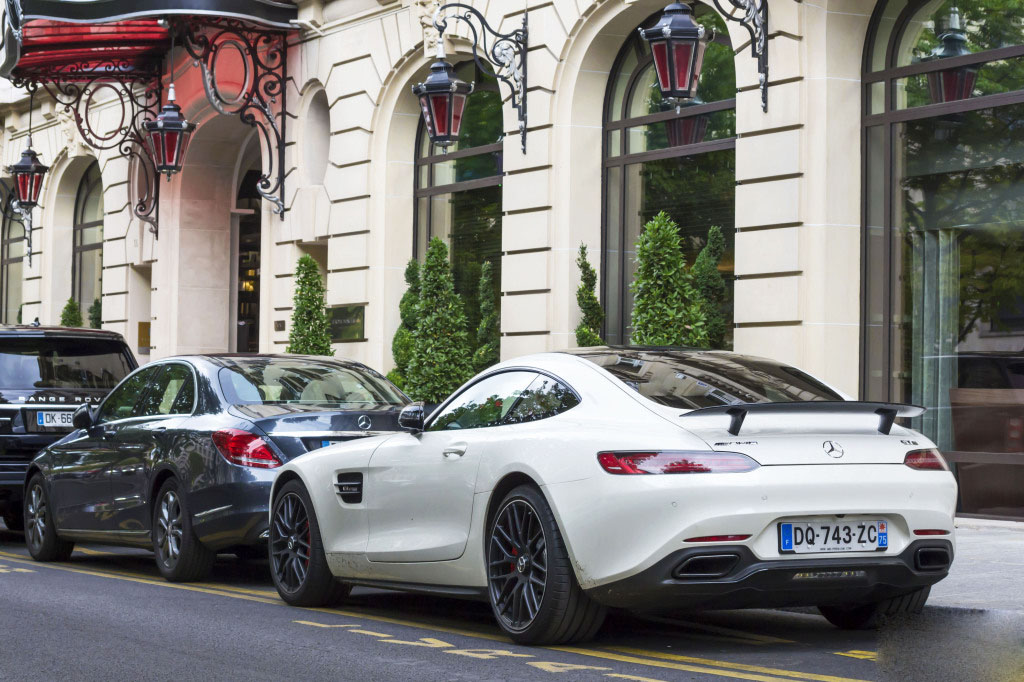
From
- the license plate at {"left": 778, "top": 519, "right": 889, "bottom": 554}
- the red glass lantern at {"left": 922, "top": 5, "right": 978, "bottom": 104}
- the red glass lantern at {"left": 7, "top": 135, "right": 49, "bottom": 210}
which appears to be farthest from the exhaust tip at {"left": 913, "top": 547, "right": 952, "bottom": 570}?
the red glass lantern at {"left": 7, "top": 135, "right": 49, "bottom": 210}

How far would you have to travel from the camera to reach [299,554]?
30.2 ft

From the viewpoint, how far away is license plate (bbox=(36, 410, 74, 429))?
1360cm

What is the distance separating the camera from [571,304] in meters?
17.8

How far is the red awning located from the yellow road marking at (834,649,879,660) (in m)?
19.0

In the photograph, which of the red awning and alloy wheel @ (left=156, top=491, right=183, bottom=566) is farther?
the red awning

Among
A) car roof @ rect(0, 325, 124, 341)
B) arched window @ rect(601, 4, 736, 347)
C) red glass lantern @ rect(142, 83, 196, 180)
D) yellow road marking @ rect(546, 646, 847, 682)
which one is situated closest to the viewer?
yellow road marking @ rect(546, 646, 847, 682)

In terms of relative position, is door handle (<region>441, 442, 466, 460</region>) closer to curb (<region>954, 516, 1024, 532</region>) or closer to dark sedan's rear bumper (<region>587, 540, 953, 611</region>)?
dark sedan's rear bumper (<region>587, 540, 953, 611</region>)

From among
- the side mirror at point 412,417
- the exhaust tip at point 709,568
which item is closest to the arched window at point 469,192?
the side mirror at point 412,417

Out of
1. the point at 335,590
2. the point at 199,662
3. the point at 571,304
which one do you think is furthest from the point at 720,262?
the point at 199,662

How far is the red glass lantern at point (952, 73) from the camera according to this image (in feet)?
45.7

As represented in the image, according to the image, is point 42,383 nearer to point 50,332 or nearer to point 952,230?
point 50,332

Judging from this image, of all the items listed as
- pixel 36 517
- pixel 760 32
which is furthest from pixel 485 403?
pixel 760 32

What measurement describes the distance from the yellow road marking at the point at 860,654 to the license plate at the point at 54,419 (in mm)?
8319

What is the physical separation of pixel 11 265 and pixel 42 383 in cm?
2185
